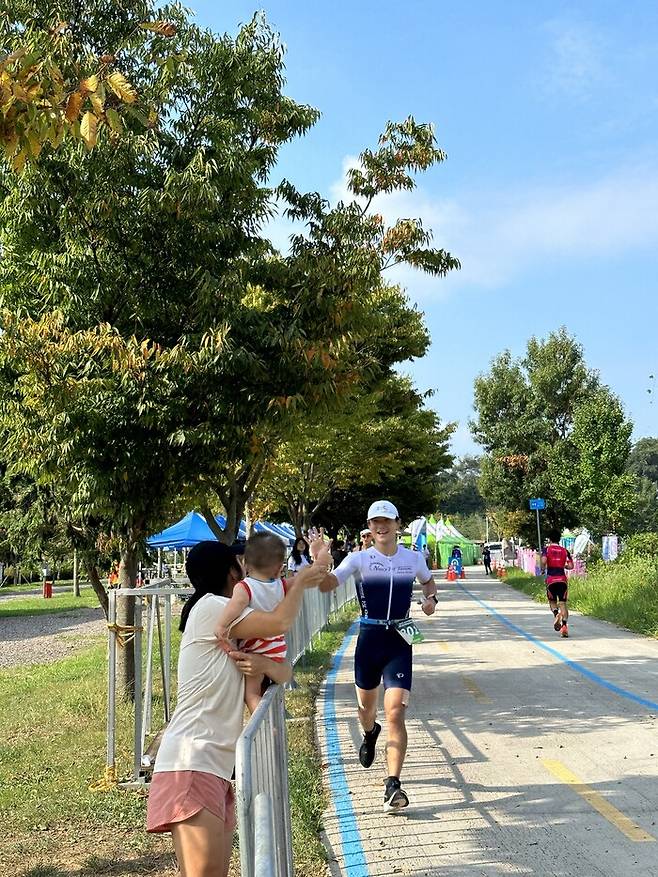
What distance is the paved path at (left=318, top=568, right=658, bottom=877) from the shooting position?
19.1 feet

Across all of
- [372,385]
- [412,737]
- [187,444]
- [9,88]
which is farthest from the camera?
[372,385]

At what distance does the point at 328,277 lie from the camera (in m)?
10.8

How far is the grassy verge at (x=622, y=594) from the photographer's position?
19.6 metres

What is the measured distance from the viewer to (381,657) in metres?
7.36


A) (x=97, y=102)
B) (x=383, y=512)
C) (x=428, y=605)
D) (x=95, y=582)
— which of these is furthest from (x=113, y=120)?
(x=95, y=582)

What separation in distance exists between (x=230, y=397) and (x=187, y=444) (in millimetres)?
681

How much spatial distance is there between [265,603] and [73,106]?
2.39 m

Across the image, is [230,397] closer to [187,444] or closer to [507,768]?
[187,444]

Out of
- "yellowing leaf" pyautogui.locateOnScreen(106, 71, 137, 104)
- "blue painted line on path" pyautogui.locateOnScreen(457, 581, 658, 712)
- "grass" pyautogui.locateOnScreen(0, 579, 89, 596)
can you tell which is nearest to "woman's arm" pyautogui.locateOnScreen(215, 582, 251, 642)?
"yellowing leaf" pyautogui.locateOnScreen(106, 71, 137, 104)

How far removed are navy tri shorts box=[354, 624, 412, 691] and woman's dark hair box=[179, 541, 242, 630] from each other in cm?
330

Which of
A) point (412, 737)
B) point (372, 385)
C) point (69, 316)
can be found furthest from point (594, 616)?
point (69, 316)

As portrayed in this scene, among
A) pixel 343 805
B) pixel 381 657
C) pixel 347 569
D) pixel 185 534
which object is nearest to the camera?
pixel 343 805

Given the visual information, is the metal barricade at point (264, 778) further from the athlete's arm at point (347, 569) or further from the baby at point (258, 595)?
the athlete's arm at point (347, 569)

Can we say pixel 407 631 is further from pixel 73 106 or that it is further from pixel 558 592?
pixel 558 592
